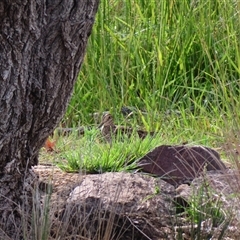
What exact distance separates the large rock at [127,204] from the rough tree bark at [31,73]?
0.81 ft

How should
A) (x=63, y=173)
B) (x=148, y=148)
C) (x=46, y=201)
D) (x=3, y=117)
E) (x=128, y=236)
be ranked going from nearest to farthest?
(x=46, y=201), (x=3, y=117), (x=128, y=236), (x=63, y=173), (x=148, y=148)

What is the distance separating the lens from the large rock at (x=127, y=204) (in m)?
2.82

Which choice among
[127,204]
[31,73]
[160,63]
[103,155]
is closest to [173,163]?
[103,155]

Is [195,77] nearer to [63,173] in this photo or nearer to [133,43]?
[133,43]

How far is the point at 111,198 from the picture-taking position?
2.96 metres

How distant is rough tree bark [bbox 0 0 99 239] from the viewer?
2.49 m

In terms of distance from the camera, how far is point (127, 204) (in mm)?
3004

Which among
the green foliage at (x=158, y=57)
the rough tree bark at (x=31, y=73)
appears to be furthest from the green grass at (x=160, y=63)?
the rough tree bark at (x=31, y=73)

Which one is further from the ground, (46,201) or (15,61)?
(15,61)

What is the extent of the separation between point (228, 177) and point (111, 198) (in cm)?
52

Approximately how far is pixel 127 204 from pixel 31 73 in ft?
2.45

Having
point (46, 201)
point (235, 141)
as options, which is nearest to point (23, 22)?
point (46, 201)

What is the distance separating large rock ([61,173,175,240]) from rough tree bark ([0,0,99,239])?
0.81ft

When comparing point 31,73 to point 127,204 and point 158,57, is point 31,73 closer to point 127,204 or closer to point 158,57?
point 127,204
